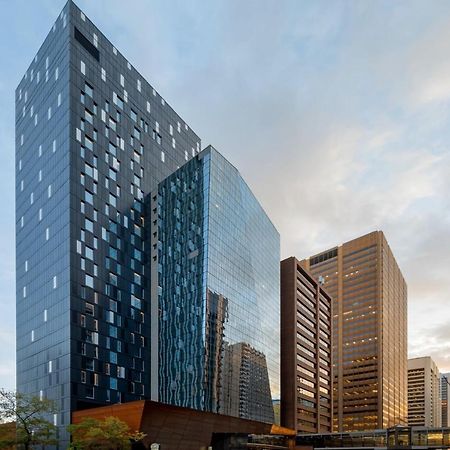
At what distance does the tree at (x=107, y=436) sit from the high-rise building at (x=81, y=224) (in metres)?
20.8

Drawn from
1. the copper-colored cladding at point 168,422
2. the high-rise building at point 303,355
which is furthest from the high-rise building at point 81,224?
the high-rise building at point 303,355

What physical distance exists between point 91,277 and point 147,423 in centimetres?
3503

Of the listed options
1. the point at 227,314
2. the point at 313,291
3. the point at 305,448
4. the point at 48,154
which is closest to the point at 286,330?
the point at 313,291

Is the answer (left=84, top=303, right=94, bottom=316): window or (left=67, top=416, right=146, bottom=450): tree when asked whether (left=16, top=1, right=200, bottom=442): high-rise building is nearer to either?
(left=84, top=303, right=94, bottom=316): window

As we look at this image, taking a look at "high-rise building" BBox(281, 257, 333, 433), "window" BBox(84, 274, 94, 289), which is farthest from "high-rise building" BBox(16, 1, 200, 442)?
"high-rise building" BBox(281, 257, 333, 433)

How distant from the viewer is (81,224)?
91.0 meters

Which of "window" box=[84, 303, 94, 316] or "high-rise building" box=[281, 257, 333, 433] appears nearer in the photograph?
"window" box=[84, 303, 94, 316]

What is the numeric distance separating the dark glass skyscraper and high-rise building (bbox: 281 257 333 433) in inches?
1753

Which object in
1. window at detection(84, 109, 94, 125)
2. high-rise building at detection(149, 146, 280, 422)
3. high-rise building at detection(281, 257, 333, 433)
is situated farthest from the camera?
high-rise building at detection(281, 257, 333, 433)

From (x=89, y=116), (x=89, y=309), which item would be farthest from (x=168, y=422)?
(x=89, y=116)

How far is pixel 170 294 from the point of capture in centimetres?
10650

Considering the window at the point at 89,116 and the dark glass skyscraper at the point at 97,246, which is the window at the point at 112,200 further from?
the window at the point at 89,116

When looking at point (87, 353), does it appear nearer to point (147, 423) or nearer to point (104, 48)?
point (147, 423)

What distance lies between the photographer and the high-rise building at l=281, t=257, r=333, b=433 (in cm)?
15562
